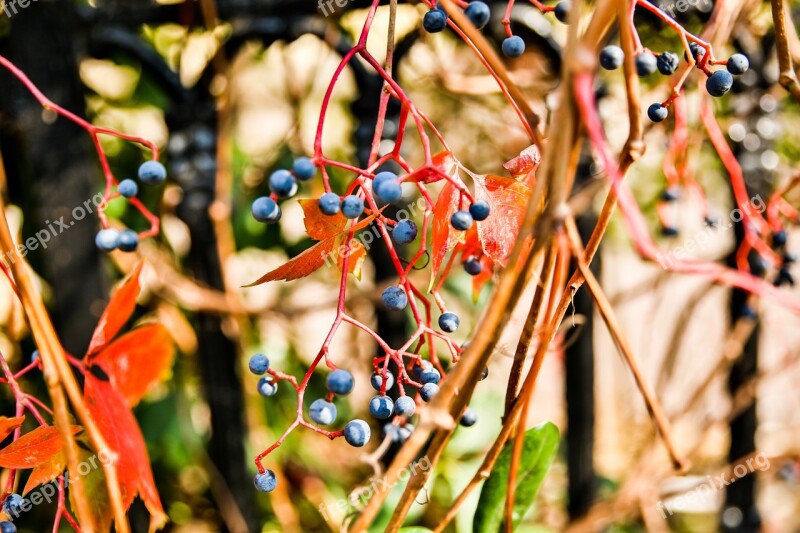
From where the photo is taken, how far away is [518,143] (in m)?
1.79

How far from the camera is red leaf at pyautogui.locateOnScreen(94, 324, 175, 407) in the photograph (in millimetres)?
723

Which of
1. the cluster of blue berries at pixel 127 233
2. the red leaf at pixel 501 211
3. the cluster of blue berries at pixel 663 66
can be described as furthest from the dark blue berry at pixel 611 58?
the cluster of blue berries at pixel 127 233

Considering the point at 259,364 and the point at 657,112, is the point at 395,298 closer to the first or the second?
the point at 259,364

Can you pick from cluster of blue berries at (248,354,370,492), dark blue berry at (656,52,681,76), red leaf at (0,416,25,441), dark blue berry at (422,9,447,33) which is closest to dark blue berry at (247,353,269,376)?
cluster of blue berries at (248,354,370,492)

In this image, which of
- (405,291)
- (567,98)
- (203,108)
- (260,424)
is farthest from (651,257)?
(260,424)

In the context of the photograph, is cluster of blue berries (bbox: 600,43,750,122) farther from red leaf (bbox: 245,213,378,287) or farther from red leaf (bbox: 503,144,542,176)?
red leaf (bbox: 245,213,378,287)

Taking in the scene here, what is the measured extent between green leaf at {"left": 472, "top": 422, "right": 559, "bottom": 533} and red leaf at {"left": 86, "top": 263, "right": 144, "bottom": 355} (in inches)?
14.3

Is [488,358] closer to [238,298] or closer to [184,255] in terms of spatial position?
[238,298]

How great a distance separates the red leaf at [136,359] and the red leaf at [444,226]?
360 millimetres

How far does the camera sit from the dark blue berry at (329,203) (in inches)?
18.5

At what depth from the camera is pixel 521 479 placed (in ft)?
2.24

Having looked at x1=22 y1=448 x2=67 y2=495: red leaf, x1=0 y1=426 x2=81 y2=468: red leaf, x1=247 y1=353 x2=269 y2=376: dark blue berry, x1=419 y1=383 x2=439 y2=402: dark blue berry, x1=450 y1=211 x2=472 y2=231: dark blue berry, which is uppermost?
x1=450 y1=211 x2=472 y2=231: dark blue berry

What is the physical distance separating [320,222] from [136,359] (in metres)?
0.34

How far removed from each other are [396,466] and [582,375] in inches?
37.9
